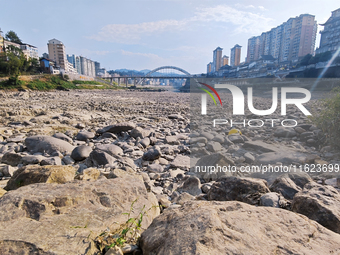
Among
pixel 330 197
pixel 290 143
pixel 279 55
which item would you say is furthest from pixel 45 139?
pixel 279 55

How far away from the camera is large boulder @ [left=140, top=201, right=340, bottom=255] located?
1134 mm

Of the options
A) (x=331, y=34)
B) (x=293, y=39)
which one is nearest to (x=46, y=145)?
(x=331, y=34)

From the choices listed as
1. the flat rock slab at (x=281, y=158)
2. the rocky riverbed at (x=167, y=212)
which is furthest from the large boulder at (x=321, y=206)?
the flat rock slab at (x=281, y=158)

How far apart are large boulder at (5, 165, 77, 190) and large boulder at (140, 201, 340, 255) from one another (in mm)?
1312

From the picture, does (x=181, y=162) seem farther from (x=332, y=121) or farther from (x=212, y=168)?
(x=332, y=121)

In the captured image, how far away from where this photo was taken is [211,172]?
11.1 feet

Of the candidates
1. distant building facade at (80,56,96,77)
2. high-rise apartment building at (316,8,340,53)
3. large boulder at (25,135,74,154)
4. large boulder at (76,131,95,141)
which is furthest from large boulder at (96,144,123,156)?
distant building facade at (80,56,96,77)

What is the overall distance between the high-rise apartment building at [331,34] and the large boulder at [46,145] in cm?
6267

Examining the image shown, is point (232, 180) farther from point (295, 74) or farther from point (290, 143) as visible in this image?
point (295, 74)

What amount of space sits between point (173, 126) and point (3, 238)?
21.1 feet

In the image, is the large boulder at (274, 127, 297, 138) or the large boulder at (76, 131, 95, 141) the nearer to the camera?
the large boulder at (76, 131, 95, 141)

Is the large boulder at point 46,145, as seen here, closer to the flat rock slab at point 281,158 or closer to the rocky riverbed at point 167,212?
the rocky riverbed at point 167,212

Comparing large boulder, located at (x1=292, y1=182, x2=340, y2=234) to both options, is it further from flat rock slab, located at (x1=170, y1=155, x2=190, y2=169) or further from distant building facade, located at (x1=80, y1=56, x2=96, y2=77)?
distant building facade, located at (x1=80, y1=56, x2=96, y2=77)

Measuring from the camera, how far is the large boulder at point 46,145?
419cm
